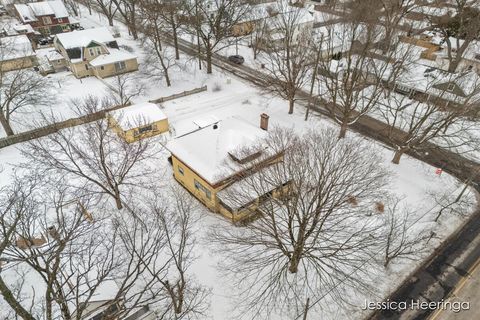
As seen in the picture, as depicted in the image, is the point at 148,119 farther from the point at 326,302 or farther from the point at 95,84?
the point at 326,302

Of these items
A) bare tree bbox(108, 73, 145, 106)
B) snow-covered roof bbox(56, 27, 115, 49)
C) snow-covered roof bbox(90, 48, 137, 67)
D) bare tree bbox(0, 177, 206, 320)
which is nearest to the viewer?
bare tree bbox(0, 177, 206, 320)

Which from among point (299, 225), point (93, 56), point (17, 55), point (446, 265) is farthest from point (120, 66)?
point (446, 265)

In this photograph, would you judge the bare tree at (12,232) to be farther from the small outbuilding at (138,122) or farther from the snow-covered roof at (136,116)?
the snow-covered roof at (136,116)

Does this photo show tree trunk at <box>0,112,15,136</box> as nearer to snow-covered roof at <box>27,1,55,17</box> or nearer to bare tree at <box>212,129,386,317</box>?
bare tree at <box>212,129,386,317</box>

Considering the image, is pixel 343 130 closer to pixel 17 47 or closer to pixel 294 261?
pixel 294 261

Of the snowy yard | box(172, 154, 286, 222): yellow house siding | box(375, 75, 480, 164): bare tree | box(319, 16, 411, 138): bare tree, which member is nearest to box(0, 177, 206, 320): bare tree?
the snowy yard

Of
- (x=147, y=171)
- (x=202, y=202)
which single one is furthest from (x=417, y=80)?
(x=147, y=171)
